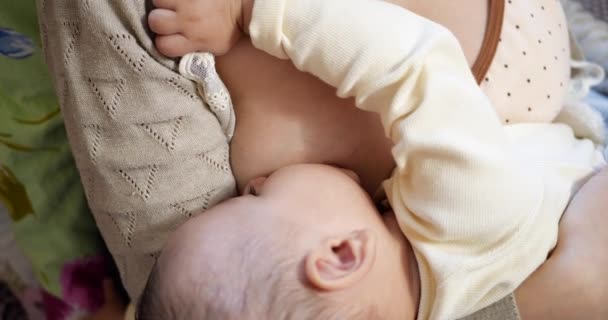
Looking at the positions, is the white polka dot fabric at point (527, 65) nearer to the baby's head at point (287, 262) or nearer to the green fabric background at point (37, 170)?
the baby's head at point (287, 262)

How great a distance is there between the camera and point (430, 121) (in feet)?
2.06

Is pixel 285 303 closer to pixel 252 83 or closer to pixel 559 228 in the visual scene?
pixel 252 83

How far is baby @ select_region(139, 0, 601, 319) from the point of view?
0.62 metres

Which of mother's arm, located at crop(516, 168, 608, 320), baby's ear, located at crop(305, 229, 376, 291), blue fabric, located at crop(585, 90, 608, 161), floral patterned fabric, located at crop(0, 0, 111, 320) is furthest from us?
blue fabric, located at crop(585, 90, 608, 161)

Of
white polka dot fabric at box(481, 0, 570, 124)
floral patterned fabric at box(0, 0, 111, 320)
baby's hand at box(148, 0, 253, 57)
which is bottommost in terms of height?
floral patterned fabric at box(0, 0, 111, 320)

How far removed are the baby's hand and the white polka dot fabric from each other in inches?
13.5

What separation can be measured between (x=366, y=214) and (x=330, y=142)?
4.1 inches

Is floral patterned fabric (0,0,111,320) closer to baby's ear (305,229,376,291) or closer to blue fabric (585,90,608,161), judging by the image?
baby's ear (305,229,376,291)

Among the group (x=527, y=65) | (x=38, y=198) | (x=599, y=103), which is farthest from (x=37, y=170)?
(x=599, y=103)

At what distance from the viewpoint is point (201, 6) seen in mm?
647

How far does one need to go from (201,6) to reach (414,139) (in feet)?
0.88

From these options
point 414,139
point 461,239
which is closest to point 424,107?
point 414,139

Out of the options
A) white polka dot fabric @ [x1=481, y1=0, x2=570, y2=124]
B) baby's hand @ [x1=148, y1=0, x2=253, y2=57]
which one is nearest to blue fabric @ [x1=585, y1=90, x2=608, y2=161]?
white polka dot fabric @ [x1=481, y1=0, x2=570, y2=124]

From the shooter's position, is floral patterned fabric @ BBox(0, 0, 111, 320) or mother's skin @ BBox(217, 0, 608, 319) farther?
floral patterned fabric @ BBox(0, 0, 111, 320)
